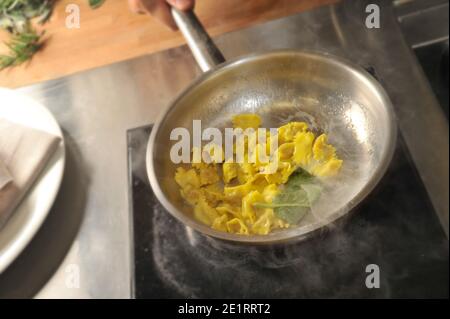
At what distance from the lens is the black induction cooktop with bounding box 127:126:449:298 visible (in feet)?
1.39

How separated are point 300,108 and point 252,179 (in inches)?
5.3

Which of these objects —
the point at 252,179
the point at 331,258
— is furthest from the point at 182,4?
the point at 331,258

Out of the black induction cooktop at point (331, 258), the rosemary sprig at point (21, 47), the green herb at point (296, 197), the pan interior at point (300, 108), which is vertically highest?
the rosemary sprig at point (21, 47)

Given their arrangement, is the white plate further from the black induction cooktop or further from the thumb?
the thumb

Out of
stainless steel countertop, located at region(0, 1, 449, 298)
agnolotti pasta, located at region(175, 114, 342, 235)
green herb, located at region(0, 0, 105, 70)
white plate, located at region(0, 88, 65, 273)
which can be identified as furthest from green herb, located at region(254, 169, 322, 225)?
green herb, located at region(0, 0, 105, 70)

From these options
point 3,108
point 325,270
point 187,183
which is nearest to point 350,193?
point 325,270

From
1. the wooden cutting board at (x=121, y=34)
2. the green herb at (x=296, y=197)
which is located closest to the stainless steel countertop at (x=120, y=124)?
the wooden cutting board at (x=121, y=34)

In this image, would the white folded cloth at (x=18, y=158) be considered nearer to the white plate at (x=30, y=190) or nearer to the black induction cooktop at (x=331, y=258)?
the white plate at (x=30, y=190)

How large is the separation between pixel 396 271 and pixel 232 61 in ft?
1.02

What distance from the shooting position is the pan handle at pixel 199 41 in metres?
0.56

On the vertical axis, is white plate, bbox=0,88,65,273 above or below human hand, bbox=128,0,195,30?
below

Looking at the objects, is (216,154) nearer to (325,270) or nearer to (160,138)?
(160,138)

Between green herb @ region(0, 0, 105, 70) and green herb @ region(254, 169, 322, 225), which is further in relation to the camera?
green herb @ region(0, 0, 105, 70)

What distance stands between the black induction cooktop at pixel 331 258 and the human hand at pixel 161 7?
28 centimetres
